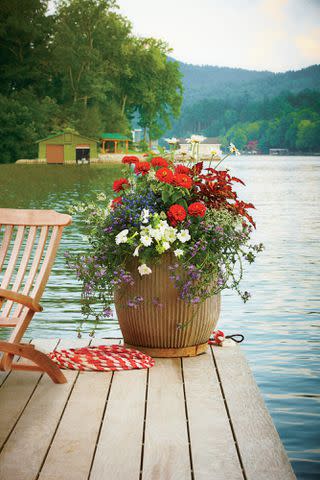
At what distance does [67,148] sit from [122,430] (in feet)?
191

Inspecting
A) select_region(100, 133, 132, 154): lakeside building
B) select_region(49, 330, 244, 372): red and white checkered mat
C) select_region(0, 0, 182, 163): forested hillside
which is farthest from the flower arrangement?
select_region(100, 133, 132, 154): lakeside building

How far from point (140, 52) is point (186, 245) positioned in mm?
71943

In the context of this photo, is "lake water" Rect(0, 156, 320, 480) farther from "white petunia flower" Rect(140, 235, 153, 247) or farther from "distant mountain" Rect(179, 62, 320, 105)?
"distant mountain" Rect(179, 62, 320, 105)

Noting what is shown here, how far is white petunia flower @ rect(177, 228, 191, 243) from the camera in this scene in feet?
14.9

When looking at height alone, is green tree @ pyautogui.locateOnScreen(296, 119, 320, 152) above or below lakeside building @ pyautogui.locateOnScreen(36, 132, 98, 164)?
below

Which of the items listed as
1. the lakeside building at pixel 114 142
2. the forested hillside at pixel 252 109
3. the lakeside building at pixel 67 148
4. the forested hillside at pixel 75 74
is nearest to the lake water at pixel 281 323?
the forested hillside at pixel 75 74

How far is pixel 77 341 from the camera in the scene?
16.8 feet

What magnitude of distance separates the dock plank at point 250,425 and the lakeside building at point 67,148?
51.0 m

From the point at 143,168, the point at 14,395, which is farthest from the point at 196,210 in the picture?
the point at 14,395

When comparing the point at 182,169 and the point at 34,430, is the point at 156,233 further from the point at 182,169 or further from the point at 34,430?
the point at 34,430

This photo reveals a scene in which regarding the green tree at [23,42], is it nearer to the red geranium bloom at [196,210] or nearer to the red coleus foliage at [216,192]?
the red coleus foliage at [216,192]

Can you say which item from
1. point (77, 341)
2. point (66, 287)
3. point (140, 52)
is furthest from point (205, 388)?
point (140, 52)

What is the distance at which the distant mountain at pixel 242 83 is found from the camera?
365 feet

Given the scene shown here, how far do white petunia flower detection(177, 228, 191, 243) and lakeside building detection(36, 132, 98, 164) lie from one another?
167 ft
